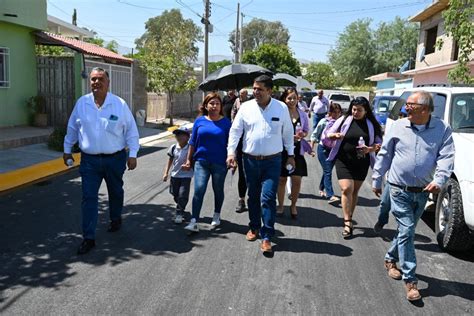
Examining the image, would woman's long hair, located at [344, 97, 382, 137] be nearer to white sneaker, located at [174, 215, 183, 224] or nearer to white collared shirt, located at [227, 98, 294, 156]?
white collared shirt, located at [227, 98, 294, 156]

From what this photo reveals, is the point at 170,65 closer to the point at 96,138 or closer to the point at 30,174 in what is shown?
the point at 30,174

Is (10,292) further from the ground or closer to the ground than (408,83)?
closer to the ground

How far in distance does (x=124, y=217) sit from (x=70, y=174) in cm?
342

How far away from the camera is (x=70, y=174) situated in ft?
30.0

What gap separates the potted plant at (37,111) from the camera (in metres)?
14.4

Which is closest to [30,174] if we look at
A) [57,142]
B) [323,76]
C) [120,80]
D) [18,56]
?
[57,142]

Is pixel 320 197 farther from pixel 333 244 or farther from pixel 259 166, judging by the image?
pixel 259 166

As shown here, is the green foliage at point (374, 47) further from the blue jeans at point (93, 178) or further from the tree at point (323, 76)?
the blue jeans at point (93, 178)

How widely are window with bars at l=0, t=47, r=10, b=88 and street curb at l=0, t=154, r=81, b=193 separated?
15.2 feet

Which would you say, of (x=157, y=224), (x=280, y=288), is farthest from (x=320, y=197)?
(x=280, y=288)

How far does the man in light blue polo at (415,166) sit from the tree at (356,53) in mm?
53135

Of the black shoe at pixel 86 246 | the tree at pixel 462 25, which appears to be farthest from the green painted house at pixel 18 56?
the tree at pixel 462 25

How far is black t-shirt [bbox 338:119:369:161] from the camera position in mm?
5705

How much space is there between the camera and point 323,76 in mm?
65125
